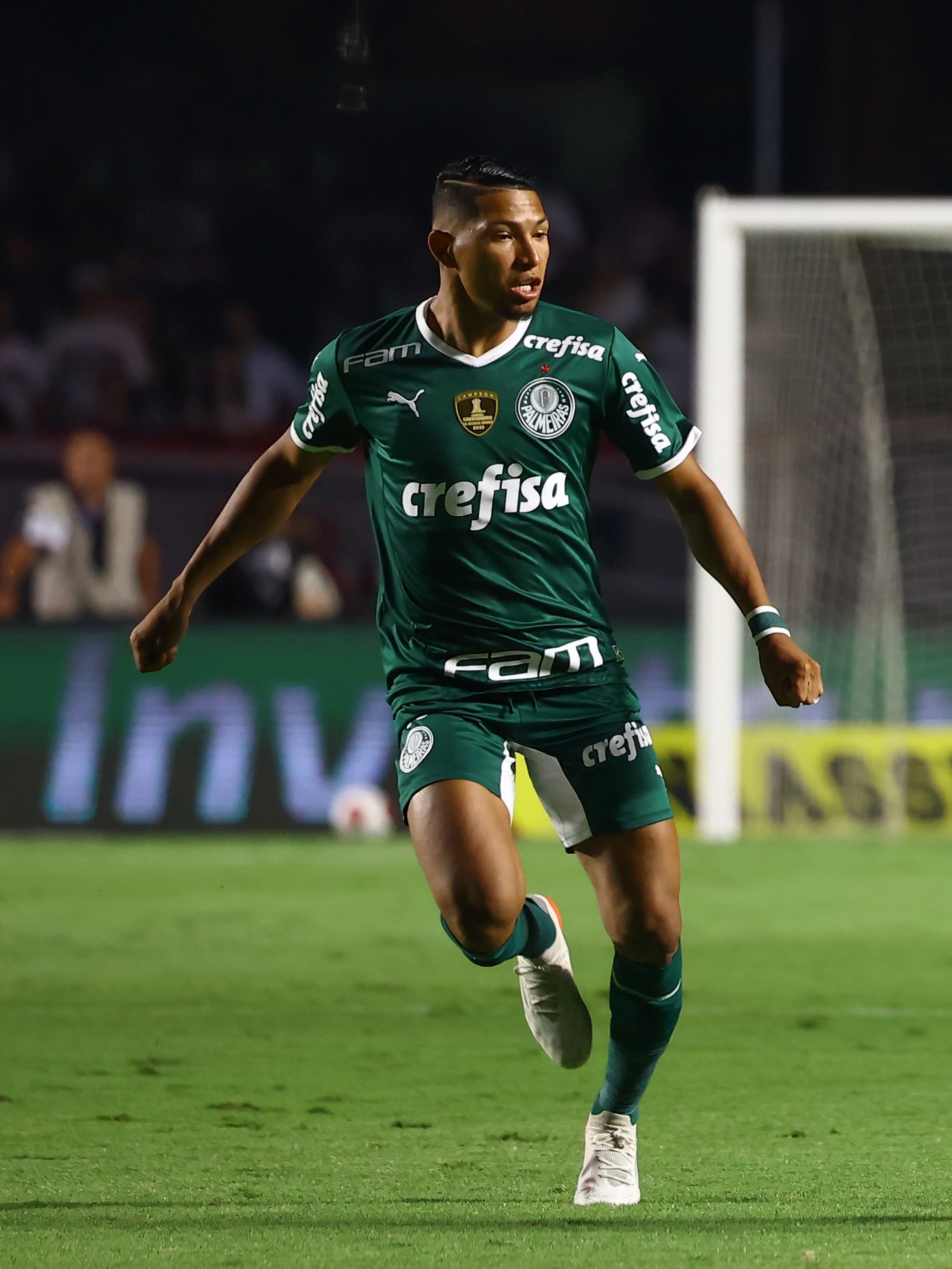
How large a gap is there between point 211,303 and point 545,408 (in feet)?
42.0

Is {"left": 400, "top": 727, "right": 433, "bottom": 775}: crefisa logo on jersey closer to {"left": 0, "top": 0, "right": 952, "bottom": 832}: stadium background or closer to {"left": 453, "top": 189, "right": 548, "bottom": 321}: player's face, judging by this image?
{"left": 453, "top": 189, "right": 548, "bottom": 321}: player's face

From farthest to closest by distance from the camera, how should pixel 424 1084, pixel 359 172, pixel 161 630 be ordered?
pixel 359 172 → pixel 424 1084 → pixel 161 630

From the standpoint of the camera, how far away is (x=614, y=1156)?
405 centimetres

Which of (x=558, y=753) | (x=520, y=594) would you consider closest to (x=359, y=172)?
(x=520, y=594)

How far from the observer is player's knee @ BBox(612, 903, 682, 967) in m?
4.00

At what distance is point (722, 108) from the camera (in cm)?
1878

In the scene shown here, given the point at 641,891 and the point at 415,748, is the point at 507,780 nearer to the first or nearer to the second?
the point at 415,748

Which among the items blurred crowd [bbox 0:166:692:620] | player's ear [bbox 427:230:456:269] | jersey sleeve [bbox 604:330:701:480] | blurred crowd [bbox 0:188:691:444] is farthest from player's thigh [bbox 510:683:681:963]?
blurred crowd [bbox 0:188:691:444]

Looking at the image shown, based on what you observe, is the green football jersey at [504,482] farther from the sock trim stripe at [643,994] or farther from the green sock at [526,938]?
the sock trim stripe at [643,994]

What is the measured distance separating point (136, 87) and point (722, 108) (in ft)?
17.8

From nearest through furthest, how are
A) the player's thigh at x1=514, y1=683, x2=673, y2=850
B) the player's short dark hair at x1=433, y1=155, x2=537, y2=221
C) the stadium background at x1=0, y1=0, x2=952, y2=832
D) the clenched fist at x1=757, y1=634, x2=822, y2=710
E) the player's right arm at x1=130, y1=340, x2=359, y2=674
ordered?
1. the clenched fist at x1=757, y1=634, x2=822, y2=710
2. the player's thigh at x1=514, y1=683, x2=673, y2=850
3. the player's short dark hair at x1=433, y1=155, x2=537, y2=221
4. the player's right arm at x1=130, y1=340, x2=359, y2=674
5. the stadium background at x1=0, y1=0, x2=952, y2=832

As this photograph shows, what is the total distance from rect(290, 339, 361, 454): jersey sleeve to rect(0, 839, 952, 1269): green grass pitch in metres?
1.60

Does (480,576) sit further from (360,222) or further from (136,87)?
(136,87)

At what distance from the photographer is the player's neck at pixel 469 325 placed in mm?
4246
